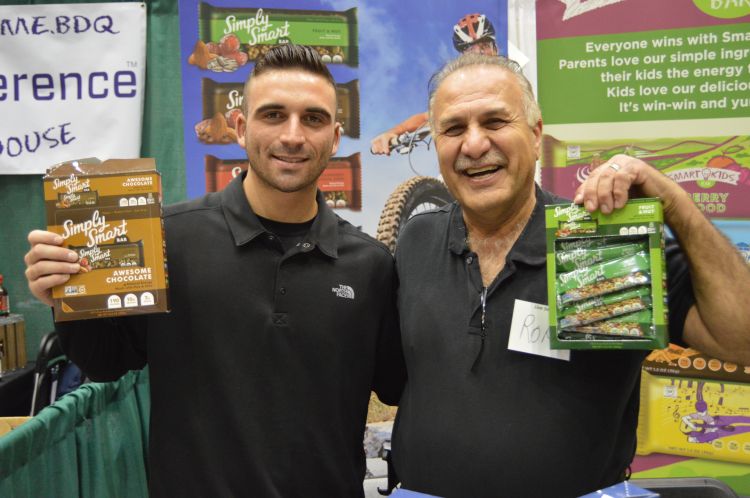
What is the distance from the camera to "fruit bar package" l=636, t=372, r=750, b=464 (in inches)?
122

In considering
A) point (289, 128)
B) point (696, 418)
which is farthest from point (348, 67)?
point (696, 418)

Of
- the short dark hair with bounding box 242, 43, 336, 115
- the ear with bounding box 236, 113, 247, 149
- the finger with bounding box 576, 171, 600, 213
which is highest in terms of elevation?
the short dark hair with bounding box 242, 43, 336, 115

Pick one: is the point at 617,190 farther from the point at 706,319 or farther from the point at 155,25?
the point at 155,25

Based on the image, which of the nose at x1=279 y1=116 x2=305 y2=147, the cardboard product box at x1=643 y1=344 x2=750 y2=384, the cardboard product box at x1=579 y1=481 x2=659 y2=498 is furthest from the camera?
the cardboard product box at x1=643 y1=344 x2=750 y2=384

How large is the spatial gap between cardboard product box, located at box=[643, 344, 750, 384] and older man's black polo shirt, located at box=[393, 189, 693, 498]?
1.94 metres

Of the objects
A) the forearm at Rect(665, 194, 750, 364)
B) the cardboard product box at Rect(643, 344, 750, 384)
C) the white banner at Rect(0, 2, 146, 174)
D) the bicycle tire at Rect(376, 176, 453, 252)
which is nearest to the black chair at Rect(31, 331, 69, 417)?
the white banner at Rect(0, 2, 146, 174)

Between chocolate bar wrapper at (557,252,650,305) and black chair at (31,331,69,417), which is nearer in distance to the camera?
chocolate bar wrapper at (557,252,650,305)

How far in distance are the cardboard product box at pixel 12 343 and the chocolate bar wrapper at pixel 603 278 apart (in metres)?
2.69

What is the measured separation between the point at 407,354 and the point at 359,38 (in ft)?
6.87

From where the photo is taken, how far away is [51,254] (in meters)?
1.29

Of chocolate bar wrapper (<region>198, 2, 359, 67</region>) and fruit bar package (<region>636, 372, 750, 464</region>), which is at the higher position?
chocolate bar wrapper (<region>198, 2, 359, 67</region>)

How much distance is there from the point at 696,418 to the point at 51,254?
10.3 ft

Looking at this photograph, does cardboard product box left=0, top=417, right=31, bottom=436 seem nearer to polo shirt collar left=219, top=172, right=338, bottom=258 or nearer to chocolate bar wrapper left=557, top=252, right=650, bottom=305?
polo shirt collar left=219, top=172, right=338, bottom=258

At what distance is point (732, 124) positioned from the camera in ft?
10.3
